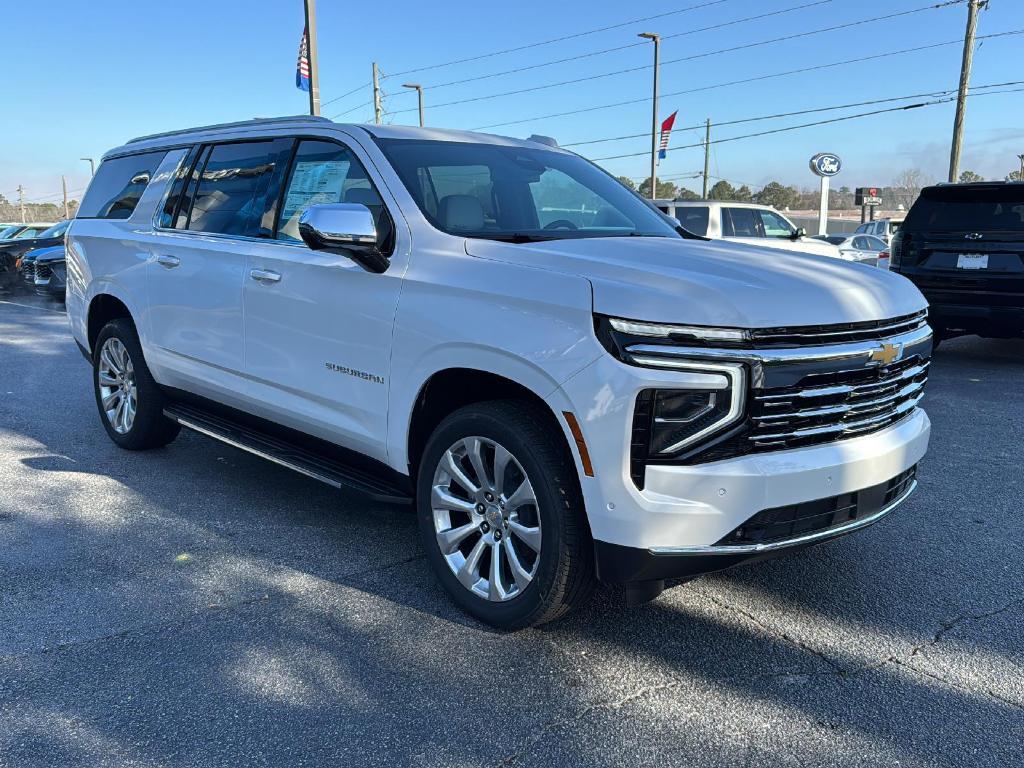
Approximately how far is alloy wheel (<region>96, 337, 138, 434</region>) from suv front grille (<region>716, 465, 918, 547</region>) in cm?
416

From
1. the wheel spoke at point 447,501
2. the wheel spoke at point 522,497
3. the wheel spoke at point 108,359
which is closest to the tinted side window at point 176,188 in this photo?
the wheel spoke at point 108,359

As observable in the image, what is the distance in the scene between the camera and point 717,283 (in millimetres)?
2793

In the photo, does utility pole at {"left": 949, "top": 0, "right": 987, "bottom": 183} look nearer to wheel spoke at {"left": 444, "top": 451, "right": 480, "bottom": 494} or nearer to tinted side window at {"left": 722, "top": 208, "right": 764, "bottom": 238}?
tinted side window at {"left": 722, "top": 208, "right": 764, "bottom": 238}

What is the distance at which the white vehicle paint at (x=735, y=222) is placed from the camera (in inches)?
549

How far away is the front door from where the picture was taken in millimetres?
3570

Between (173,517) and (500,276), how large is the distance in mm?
2439

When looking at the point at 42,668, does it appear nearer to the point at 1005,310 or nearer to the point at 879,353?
the point at 879,353

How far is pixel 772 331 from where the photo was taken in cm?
268

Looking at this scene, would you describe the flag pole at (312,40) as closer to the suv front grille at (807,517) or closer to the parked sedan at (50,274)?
the parked sedan at (50,274)

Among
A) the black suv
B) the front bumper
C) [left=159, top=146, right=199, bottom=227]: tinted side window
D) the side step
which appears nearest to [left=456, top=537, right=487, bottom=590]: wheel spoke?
the side step

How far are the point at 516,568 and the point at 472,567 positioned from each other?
0.23m

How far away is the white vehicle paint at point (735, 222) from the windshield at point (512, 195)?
31.7ft

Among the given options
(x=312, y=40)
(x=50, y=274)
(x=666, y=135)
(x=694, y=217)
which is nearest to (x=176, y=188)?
(x=694, y=217)

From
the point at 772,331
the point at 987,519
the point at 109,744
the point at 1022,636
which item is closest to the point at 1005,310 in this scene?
the point at 987,519
